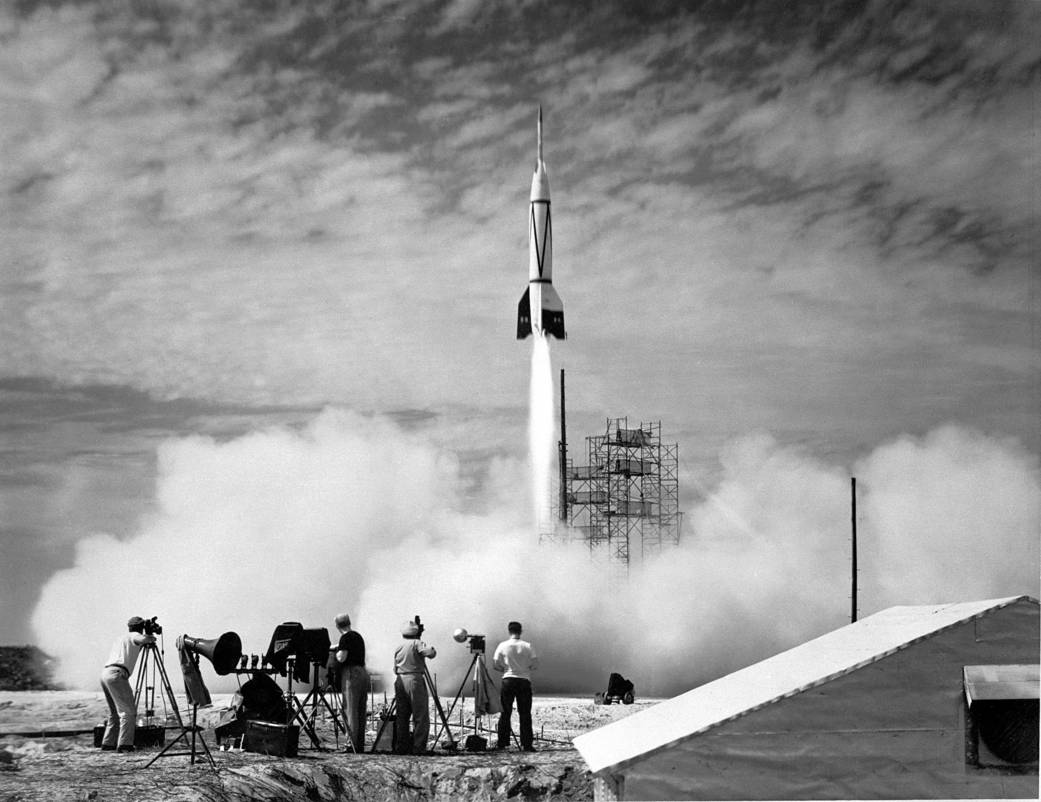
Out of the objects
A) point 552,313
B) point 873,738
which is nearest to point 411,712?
point 873,738

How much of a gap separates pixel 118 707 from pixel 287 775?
2.27m

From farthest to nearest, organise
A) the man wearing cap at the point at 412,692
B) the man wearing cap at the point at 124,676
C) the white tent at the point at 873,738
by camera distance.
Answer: the man wearing cap at the point at 412,692, the man wearing cap at the point at 124,676, the white tent at the point at 873,738

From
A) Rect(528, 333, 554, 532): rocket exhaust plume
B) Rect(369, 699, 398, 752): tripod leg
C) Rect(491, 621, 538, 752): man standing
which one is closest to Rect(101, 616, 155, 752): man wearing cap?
Rect(369, 699, 398, 752): tripod leg

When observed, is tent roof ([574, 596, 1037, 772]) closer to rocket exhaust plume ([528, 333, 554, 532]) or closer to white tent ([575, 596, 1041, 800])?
white tent ([575, 596, 1041, 800])

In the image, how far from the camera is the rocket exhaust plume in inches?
1013

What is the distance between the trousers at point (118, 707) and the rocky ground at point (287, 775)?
21cm

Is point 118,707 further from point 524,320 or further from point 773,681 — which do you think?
point 524,320

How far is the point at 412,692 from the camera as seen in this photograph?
1077cm

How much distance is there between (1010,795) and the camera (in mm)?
5969

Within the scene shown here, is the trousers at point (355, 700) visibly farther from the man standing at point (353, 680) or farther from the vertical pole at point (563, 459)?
the vertical pole at point (563, 459)

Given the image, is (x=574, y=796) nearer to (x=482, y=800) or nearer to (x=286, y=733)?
(x=482, y=800)

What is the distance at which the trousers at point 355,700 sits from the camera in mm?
10766

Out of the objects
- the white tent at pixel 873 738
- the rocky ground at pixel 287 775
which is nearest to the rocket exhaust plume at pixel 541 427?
the rocky ground at pixel 287 775

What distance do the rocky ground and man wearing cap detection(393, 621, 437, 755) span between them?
26cm
